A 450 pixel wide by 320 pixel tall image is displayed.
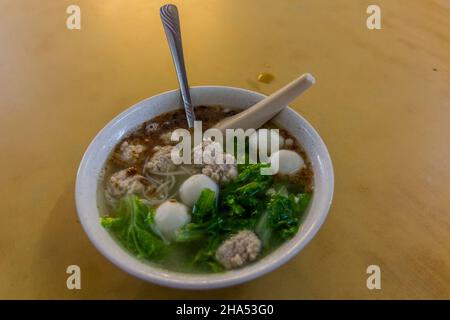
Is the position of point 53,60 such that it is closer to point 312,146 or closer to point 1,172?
point 1,172

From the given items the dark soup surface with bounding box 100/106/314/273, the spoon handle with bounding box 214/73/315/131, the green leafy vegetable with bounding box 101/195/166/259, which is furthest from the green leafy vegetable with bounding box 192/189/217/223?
the spoon handle with bounding box 214/73/315/131

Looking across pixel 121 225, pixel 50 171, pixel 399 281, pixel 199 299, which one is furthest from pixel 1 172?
pixel 399 281

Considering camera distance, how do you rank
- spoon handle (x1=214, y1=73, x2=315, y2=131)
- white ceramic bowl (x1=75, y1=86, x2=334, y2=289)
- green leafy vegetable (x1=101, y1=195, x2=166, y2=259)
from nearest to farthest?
white ceramic bowl (x1=75, y1=86, x2=334, y2=289) → green leafy vegetable (x1=101, y1=195, x2=166, y2=259) → spoon handle (x1=214, y1=73, x2=315, y2=131)

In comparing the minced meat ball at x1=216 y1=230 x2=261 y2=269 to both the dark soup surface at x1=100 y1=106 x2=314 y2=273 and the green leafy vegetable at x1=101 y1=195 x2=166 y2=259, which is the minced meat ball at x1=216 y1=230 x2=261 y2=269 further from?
the green leafy vegetable at x1=101 y1=195 x2=166 y2=259

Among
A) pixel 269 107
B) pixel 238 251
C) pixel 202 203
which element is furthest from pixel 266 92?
pixel 238 251

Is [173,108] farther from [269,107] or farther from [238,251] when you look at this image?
[238,251]
